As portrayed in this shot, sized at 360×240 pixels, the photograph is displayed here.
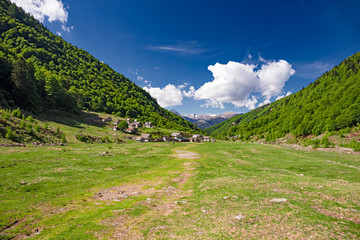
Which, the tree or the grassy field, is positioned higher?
the tree

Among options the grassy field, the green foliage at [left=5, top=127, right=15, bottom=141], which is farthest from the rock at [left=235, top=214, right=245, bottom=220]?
the green foliage at [left=5, top=127, right=15, bottom=141]

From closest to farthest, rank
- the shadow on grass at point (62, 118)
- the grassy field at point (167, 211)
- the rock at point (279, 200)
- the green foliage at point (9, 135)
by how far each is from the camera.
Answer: the grassy field at point (167, 211) → the rock at point (279, 200) → the green foliage at point (9, 135) → the shadow on grass at point (62, 118)

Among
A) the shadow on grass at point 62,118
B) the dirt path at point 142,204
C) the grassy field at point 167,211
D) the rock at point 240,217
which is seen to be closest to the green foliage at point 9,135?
the grassy field at point 167,211

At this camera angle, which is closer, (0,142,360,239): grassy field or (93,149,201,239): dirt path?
(0,142,360,239): grassy field

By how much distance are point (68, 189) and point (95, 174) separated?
20.0ft

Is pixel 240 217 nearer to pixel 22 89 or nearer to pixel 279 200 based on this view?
pixel 279 200

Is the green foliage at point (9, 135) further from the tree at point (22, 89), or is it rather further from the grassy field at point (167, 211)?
the tree at point (22, 89)

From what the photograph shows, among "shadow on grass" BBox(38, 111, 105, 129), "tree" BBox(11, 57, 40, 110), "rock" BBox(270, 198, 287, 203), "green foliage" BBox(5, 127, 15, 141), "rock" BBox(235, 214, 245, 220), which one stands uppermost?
"tree" BBox(11, 57, 40, 110)

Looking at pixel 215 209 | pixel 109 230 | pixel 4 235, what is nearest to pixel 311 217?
pixel 215 209

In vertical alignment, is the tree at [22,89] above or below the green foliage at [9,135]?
above

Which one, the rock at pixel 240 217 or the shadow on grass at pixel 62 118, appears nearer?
the rock at pixel 240 217

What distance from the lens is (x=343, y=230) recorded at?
22.9 ft

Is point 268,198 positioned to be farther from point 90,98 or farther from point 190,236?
point 90,98

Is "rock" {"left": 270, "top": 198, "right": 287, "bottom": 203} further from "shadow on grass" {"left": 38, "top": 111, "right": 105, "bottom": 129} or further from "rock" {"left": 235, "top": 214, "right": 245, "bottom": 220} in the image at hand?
"shadow on grass" {"left": 38, "top": 111, "right": 105, "bottom": 129}
